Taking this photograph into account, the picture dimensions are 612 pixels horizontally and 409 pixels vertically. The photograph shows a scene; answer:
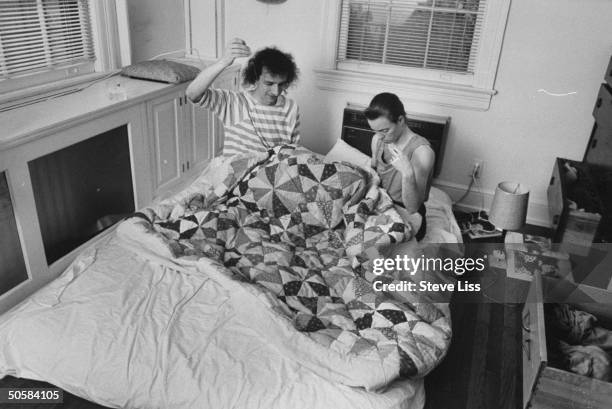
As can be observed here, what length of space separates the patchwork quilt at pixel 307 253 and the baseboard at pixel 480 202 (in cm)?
117

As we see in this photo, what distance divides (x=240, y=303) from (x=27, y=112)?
50.7 inches

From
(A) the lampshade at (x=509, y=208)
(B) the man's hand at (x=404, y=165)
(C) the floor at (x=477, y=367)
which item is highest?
(B) the man's hand at (x=404, y=165)

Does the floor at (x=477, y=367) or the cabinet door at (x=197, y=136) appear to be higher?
the cabinet door at (x=197, y=136)

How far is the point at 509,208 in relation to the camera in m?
2.25

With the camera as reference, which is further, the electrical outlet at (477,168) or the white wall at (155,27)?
the electrical outlet at (477,168)

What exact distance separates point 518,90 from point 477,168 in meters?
0.52

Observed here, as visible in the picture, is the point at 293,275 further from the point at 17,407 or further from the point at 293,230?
the point at 17,407

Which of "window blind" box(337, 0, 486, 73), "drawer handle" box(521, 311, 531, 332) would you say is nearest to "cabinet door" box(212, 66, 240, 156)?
"window blind" box(337, 0, 486, 73)

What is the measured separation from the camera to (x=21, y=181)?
74.5 inches

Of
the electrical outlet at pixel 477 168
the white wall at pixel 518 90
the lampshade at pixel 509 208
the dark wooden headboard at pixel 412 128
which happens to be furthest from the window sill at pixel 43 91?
the electrical outlet at pixel 477 168

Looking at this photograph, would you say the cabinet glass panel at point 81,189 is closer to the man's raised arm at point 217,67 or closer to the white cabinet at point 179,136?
the white cabinet at point 179,136

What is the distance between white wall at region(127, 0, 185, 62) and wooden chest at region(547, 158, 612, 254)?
98.0 inches

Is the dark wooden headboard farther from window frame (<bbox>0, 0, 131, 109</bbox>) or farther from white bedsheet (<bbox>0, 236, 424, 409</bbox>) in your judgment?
white bedsheet (<bbox>0, 236, 424, 409</bbox>)

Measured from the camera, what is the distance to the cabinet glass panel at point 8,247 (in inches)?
72.7
